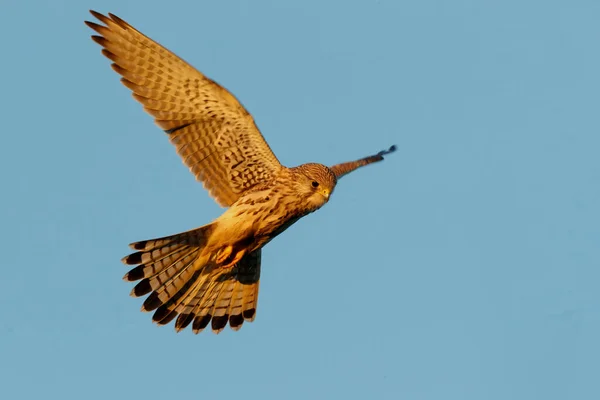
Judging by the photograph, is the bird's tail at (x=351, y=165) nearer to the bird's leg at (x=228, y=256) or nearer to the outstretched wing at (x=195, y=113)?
the outstretched wing at (x=195, y=113)

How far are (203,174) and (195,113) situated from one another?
666mm

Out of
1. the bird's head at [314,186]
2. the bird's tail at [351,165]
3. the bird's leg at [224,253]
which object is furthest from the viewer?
the bird's tail at [351,165]

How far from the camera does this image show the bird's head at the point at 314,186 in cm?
1120

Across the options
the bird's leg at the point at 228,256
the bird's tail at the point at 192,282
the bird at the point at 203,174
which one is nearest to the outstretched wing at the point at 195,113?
the bird at the point at 203,174

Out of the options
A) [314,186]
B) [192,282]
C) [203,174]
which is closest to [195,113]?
[203,174]

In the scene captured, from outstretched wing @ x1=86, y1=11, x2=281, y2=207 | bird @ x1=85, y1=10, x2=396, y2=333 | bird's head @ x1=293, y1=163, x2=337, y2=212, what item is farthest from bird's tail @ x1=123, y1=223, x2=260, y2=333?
bird's head @ x1=293, y1=163, x2=337, y2=212

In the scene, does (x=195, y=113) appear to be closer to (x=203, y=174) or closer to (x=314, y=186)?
(x=203, y=174)

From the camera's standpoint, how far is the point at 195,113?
36.9 feet

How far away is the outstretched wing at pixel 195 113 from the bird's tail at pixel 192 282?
0.67m

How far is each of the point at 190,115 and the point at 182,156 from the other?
430 mm

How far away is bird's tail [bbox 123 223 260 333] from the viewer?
11.2 m

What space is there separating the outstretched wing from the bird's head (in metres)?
0.38

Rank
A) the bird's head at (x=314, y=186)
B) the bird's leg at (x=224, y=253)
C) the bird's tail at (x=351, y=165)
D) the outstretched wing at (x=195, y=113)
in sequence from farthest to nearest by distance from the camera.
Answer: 1. the bird's tail at (x=351, y=165)
2. the bird's leg at (x=224, y=253)
3. the bird's head at (x=314, y=186)
4. the outstretched wing at (x=195, y=113)

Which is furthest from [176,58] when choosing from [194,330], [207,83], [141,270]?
[194,330]
